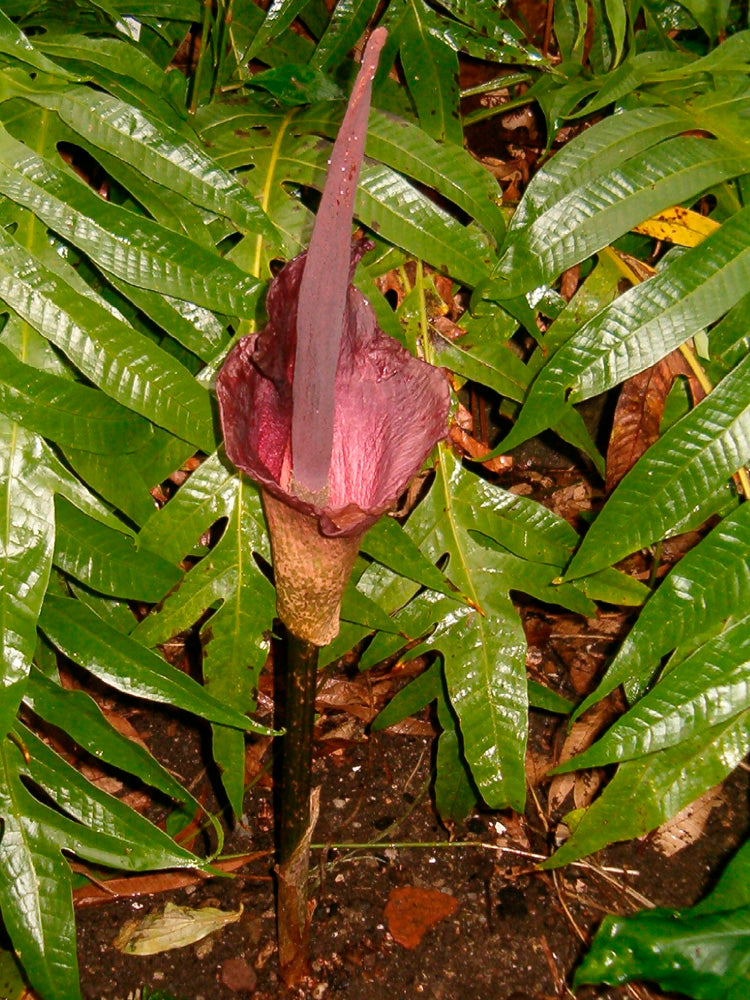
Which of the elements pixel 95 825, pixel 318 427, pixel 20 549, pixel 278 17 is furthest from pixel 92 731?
pixel 278 17

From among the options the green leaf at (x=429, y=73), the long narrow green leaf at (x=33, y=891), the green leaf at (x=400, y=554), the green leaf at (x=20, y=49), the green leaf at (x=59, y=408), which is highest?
the green leaf at (x=20, y=49)

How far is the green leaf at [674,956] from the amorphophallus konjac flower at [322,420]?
335mm

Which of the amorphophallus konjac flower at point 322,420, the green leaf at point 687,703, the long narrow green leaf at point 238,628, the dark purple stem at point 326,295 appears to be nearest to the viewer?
the dark purple stem at point 326,295

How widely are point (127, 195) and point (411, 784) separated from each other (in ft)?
2.99

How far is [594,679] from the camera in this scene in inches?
62.4

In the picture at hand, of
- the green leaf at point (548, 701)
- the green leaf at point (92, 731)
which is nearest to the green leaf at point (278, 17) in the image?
the green leaf at point (92, 731)

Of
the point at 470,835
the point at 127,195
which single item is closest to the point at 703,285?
the point at 127,195

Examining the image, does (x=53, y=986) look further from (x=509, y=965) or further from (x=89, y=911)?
(x=509, y=965)

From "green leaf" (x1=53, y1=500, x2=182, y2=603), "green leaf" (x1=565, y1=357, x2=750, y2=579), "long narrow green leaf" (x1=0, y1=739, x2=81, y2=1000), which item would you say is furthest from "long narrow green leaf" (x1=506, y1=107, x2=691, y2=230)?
"long narrow green leaf" (x1=0, y1=739, x2=81, y2=1000)

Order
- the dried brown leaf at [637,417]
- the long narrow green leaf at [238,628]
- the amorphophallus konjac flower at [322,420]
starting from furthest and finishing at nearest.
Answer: the dried brown leaf at [637,417] → the long narrow green leaf at [238,628] → the amorphophallus konjac flower at [322,420]

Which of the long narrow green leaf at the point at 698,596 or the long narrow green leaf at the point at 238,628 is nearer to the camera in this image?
the long narrow green leaf at the point at 698,596

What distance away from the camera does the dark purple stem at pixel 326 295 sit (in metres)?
0.59

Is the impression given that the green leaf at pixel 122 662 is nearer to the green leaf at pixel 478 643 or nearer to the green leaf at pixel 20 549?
the green leaf at pixel 20 549

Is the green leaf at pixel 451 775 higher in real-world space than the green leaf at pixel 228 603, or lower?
lower
